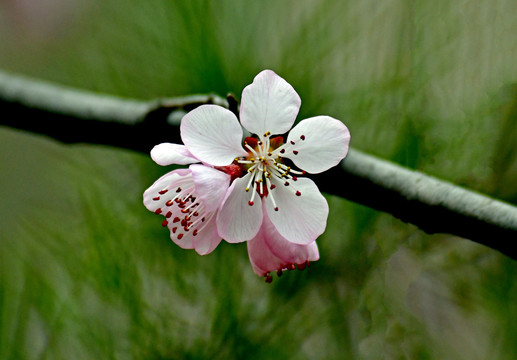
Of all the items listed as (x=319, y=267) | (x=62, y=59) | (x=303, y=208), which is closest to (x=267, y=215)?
(x=303, y=208)

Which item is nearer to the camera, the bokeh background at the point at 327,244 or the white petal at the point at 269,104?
the white petal at the point at 269,104

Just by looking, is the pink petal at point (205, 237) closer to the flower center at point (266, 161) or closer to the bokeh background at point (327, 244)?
the flower center at point (266, 161)

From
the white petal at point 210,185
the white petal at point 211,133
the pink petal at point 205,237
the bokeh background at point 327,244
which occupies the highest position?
the white petal at point 211,133

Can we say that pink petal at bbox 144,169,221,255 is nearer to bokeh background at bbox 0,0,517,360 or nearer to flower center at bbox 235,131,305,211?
flower center at bbox 235,131,305,211

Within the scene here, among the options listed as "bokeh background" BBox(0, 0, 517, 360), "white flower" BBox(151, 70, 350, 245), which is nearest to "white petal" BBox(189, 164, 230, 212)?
"white flower" BBox(151, 70, 350, 245)

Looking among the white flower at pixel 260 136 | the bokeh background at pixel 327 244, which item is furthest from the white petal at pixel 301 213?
the bokeh background at pixel 327 244

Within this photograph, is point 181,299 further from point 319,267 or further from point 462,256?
point 462,256

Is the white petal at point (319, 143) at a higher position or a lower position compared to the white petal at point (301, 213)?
higher
